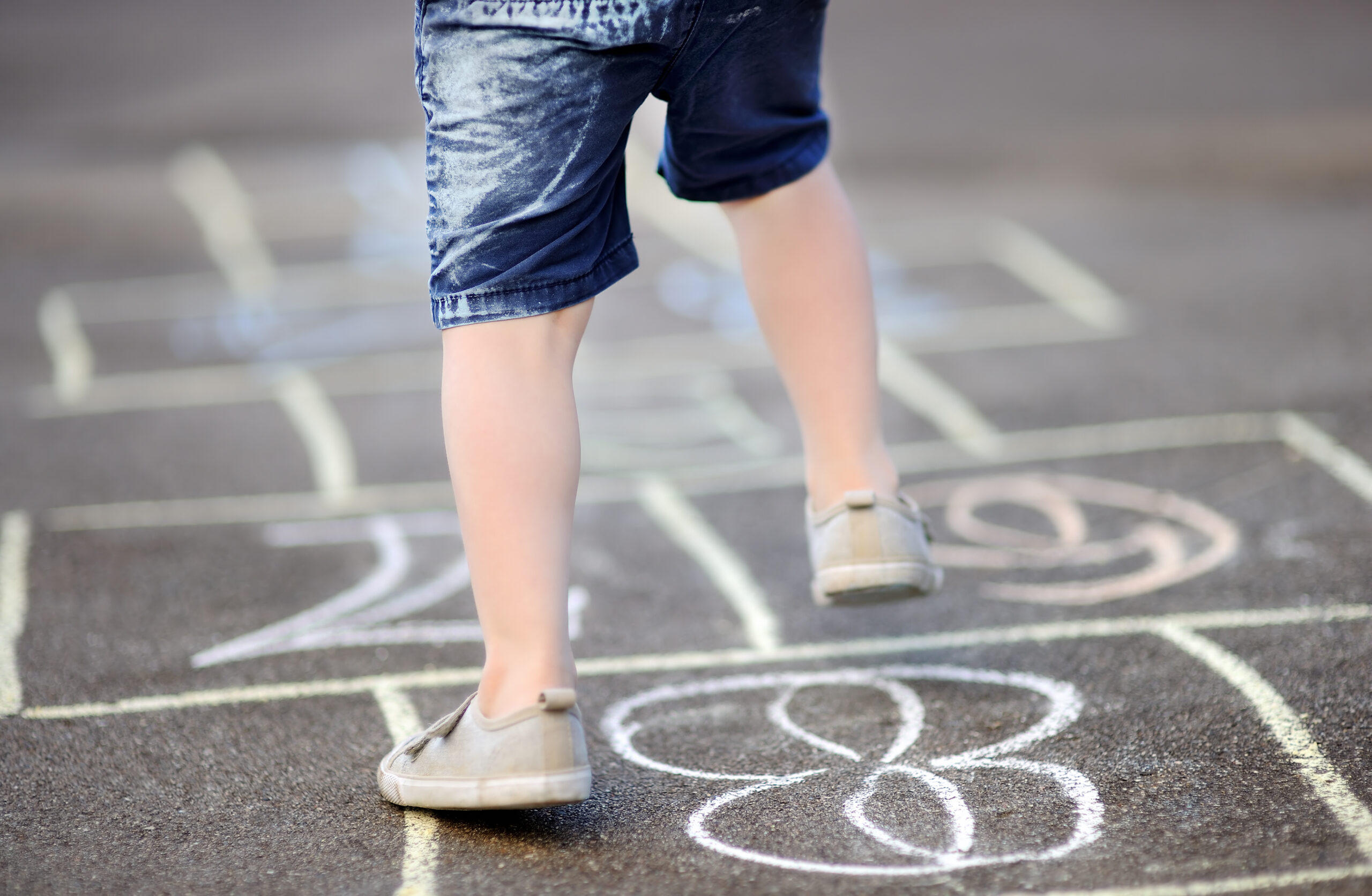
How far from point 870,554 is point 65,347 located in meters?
3.31

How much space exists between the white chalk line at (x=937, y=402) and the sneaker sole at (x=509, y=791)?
180 cm

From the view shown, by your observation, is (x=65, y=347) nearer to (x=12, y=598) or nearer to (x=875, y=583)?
(x=12, y=598)

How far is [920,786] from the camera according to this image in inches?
68.1

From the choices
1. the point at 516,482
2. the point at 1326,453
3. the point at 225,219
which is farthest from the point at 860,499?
the point at 225,219

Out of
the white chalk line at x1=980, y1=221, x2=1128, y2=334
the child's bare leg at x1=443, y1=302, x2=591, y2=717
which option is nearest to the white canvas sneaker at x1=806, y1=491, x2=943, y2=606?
the child's bare leg at x1=443, y1=302, x2=591, y2=717

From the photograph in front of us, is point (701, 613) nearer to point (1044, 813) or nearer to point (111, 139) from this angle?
point (1044, 813)

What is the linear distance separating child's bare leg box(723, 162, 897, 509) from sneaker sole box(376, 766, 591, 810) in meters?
0.58

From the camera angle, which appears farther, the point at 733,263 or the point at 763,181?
the point at 733,263

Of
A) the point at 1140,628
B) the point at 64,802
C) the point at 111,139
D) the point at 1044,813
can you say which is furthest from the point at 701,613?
the point at 111,139

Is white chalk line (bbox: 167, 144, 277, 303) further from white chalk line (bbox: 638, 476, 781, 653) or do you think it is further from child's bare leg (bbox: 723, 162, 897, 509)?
child's bare leg (bbox: 723, 162, 897, 509)

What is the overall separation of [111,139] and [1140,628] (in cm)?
650

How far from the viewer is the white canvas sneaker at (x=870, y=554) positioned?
184 cm

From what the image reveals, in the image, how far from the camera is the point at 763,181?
1887mm

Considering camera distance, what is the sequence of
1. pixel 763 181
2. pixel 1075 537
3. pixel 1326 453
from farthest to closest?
pixel 1326 453, pixel 1075 537, pixel 763 181
